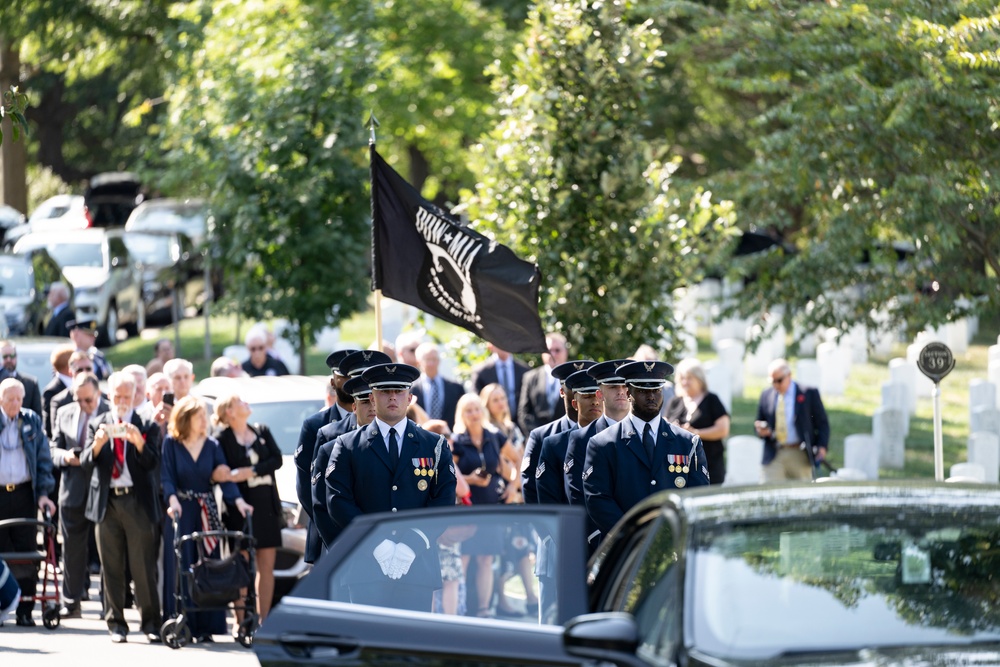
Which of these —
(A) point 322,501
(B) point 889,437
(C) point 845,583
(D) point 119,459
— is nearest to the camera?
(C) point 845,583

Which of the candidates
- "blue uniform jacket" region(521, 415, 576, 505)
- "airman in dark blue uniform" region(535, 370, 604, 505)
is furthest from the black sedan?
"blue uniform jacket" region(521, 415, 576, 505)

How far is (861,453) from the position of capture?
18.3 metres

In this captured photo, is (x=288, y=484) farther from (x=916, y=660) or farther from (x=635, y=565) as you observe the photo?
(x=916, y=660)

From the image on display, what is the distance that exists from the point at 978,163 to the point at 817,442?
3.19 metres

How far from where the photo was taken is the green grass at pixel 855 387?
21.2 meters

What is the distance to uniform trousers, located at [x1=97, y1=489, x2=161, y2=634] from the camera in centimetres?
1229

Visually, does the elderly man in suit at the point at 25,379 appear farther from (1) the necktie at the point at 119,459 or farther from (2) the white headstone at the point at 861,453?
(2) the white headstone at the point at 861,453

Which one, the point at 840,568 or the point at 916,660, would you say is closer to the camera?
the point at 916,660

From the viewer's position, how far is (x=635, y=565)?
557 centimetres

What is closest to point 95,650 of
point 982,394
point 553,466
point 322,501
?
point 322,501

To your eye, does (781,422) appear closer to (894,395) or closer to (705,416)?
(705,416)

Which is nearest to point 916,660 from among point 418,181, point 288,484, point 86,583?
point 288,484

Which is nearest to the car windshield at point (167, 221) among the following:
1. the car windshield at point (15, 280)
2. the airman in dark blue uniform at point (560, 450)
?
the car windshield at point (15, 280)

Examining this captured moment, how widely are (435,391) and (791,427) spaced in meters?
3.75
